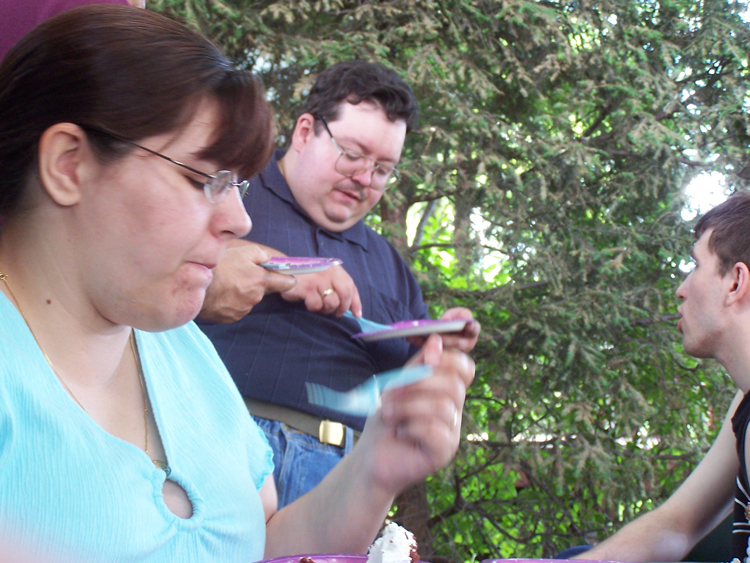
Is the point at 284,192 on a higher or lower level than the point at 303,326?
higher

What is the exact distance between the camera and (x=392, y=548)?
1.00 meters

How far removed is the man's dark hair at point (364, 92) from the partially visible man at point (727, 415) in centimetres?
126

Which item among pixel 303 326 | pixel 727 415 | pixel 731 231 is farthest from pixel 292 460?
pixel 731 231

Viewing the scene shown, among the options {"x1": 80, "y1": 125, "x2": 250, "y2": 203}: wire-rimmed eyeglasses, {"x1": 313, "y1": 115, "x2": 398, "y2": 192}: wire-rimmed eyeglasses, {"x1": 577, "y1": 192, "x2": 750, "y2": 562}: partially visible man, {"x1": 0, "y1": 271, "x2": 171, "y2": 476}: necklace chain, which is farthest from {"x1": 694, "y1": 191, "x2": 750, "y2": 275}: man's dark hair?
{"x1": 0, "y1": 271, "x2": 171, "y2": 476}: necklace chain

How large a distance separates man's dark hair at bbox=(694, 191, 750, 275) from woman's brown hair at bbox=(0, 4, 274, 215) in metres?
2.03

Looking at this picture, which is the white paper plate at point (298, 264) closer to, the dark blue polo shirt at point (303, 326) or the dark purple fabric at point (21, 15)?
the dark blue polo shirt at point (303, 326)

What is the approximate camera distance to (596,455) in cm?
354

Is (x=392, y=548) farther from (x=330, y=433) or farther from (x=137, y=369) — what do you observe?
(x=330, y=433)

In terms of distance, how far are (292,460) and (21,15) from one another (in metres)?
1.39

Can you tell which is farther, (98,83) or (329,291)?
(329,291)

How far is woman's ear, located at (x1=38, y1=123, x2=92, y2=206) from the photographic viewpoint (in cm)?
101

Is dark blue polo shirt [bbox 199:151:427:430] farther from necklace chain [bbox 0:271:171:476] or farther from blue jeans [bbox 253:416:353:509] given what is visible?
necklace chain [bbox 0:271:171:476]

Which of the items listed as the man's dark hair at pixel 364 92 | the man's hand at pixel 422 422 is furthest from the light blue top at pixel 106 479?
the man's dark hair at pixel 364 92

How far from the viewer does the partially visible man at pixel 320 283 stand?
6.64 ft
